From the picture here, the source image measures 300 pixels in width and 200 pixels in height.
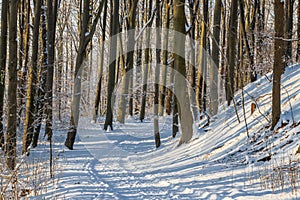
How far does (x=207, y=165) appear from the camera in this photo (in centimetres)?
898

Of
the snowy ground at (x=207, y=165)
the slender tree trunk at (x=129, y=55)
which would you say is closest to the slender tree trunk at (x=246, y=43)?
the snowy ground at (x=207, y=165)

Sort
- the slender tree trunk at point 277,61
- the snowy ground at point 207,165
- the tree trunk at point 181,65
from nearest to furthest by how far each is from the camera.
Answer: the snowy ground at point 207,165
the slender tree trunk at point 277,61
the tree trunk at point 181,65

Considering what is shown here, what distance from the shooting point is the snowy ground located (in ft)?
21.2

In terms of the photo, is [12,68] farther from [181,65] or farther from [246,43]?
[246,43]

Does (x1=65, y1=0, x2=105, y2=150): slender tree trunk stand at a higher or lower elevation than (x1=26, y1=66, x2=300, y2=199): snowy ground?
higher

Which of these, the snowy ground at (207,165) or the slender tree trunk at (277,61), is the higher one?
the slender tree trunk at (277,61)

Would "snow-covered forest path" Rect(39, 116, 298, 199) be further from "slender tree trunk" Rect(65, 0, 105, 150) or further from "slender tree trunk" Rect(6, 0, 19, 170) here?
"slender tree trunk" Rect(6, 0, 19, 170)

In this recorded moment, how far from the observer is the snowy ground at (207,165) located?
648 centimetres

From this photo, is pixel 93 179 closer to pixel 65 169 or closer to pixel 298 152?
pixel 65 169

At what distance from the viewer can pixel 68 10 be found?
26.6 metres

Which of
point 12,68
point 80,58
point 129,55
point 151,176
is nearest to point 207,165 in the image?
point 151,176

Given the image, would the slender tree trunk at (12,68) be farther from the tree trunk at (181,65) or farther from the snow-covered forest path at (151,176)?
the tree trunk at (181,65)

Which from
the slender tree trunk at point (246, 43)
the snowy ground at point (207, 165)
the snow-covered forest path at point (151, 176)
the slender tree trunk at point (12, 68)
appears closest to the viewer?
the snowy ground at point (207, 165)

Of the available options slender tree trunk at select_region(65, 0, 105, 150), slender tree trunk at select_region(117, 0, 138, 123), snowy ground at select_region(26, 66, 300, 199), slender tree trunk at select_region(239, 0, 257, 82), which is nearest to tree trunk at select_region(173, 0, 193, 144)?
snowy ground at select_region(26, 66, 300, 199)
